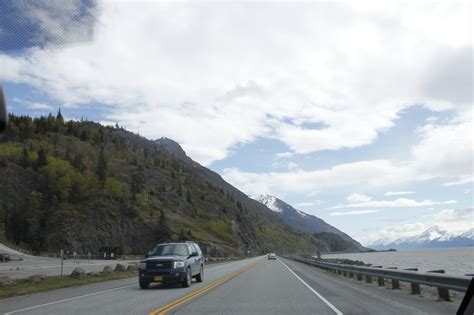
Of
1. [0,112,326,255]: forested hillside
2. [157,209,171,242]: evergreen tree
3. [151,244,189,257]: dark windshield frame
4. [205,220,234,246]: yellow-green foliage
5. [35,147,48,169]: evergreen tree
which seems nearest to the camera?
[151,244,189,257]: dark windshield frame

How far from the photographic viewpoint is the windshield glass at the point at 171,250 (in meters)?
23.3

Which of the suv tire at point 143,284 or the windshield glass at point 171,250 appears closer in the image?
the suv tire at point 143,284

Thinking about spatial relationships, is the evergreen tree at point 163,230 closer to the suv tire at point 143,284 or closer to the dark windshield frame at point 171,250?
the dark windshield frame at point 171,250

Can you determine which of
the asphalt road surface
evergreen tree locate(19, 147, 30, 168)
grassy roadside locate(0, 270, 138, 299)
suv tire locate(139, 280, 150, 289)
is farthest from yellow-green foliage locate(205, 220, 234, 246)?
the asphalt road surface

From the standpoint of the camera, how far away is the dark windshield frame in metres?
23.3

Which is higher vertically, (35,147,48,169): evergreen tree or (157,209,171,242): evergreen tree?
(35,147,48,169): evergreen tree

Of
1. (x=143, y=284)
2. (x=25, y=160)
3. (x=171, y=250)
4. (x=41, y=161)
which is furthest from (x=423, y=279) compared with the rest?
(x=25, y=160)

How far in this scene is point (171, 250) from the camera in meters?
23.5

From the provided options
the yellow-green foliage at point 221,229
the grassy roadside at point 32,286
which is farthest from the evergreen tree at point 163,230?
the grassy roadside at point 32,286

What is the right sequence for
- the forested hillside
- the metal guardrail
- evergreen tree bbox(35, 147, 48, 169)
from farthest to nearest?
evergreen tree bbox(35, 147, 48, 169) → the forested hillside → the metal guardrail

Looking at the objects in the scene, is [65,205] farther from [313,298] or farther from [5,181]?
[313,298]

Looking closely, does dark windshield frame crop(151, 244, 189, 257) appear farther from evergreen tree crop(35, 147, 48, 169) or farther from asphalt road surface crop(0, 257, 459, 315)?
evergreen tree crop(35, 147, 48, 169)

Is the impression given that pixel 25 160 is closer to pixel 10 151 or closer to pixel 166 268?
pixel 10 151

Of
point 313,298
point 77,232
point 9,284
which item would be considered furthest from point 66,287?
point 77,232
